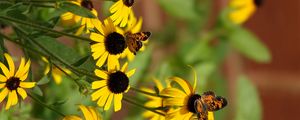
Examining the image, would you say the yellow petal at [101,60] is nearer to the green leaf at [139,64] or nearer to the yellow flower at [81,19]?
the yellow flower at [81,19]

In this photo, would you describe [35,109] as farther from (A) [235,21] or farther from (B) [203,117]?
(A) [235,21]

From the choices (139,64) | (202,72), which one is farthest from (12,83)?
(202,72)

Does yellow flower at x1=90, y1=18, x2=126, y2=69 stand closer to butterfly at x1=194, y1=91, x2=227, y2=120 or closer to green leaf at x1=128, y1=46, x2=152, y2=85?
butterfly at x1=194, y1=91, x2=227, y2=120

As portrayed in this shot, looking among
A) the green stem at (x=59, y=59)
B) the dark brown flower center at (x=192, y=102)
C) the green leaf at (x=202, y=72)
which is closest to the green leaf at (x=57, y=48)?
the green stem at (x=59, y=59)

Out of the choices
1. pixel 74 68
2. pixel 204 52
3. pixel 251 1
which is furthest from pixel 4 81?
pixel 204 52

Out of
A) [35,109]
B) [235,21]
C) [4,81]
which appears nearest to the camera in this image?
[4,81]

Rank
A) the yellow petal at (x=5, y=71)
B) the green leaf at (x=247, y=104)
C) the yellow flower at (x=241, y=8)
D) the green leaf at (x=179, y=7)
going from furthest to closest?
the green leaf at (x=179, y=7), the yellow flower at (x=241, y=8), the green leaf at (x=247, y=104), the yellow petal at (x=5, y=71)
